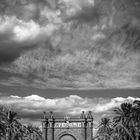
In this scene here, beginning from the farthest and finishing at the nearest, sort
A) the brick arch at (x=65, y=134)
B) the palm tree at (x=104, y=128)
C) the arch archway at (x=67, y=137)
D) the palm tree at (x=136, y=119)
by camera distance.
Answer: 1. the arch archway at (x=67, y=137)
2. the brick arch at (x=65, y=134)
3. the palm tree at (x=104, y=128)
4. the palm tree at (x=136, y=119)

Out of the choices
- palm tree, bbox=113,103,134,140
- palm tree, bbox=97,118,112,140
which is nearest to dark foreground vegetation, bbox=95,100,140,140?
palm tree, bbox=113,103,134,140

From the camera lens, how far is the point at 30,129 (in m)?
80.3

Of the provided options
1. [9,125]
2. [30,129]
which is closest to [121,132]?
[9,125]

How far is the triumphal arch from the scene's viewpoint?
6900 centimetres

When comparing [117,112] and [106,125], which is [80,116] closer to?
[106,125]

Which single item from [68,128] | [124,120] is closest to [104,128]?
[68,128]

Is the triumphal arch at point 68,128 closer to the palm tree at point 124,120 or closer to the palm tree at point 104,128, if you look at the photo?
the palm tree at point 104,128

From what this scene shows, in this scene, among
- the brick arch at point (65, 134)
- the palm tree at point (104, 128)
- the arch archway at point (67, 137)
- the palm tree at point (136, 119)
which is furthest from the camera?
the arch archway at point (67, 137)

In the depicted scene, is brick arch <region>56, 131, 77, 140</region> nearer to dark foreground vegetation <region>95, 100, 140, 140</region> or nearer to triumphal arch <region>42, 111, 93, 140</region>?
triumphal arch <region>42, 111, 93, 140</region>

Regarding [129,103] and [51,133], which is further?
[51,133]

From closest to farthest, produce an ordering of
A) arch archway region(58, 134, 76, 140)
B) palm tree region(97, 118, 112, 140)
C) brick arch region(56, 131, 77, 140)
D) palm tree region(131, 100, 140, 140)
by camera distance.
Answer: palm tree region(131, 100, 140, 140)
palm tree region(97, 118, 112, 140)
brick arch region(56, 131, 77, 140)
arch archway region(58, 134, 76, 140)

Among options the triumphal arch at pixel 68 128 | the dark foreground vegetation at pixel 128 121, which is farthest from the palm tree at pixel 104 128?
the dark foreground vegetation at pixel 128 121

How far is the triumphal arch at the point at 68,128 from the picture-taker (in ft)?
226

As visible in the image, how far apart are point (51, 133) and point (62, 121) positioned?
3603 mm
